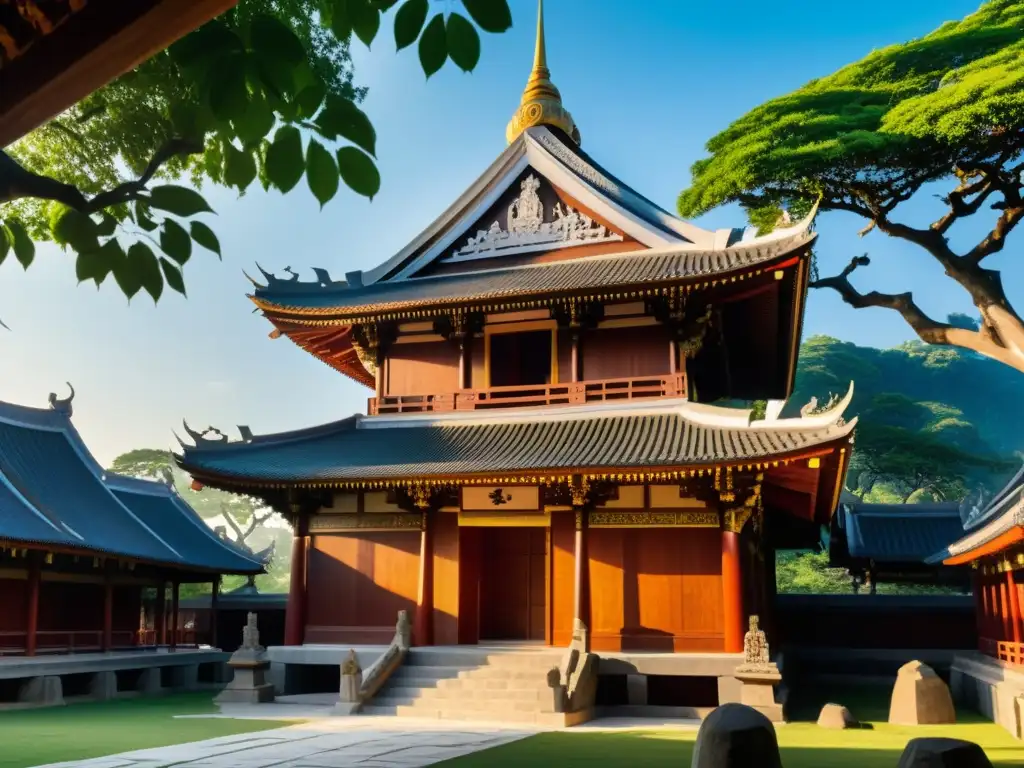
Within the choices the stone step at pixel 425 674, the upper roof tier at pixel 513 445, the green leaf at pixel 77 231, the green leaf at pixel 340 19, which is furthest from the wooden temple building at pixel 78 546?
the green leaf at pixel 340 19

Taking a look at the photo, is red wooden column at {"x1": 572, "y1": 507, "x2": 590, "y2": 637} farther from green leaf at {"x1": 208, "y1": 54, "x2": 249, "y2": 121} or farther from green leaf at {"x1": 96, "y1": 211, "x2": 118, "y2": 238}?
green leaf at {"x1": 208, "y1": 54, "x2": 249, "y2": 121}

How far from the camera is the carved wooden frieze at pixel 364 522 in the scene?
20359 mm

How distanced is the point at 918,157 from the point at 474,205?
1438 centimetres

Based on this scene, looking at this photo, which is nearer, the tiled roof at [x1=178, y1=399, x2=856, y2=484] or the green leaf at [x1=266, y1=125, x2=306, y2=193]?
the green leaf at [x1=266, y1=125, x2=306, y2=193]

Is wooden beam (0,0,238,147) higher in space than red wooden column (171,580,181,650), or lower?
higher

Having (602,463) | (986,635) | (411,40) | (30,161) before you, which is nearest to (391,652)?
(602,463)

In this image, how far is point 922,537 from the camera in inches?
1144

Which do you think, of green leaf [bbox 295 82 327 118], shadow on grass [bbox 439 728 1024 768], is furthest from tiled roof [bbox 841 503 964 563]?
green leaf [bbox 295 82 327 118]

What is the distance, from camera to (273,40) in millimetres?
2729

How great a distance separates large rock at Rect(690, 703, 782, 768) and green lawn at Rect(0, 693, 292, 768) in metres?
9.05

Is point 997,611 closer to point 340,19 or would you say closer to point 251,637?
point 251,637

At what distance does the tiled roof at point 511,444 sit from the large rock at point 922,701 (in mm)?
4481

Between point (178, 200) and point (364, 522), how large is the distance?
18128mm

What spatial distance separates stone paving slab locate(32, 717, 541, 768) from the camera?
1175 centimetres
